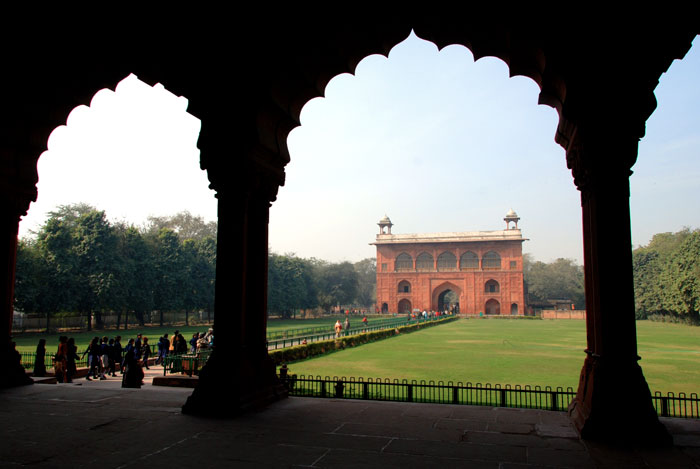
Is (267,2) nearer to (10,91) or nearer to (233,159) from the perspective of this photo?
(233,159)

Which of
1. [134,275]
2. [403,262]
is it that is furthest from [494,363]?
[403,262]

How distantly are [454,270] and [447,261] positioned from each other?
143 centimetres

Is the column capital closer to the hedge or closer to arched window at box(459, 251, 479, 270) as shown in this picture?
the hedge

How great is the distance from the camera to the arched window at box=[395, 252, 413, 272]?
61.7m

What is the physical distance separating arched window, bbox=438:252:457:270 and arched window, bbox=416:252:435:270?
37.7 inches

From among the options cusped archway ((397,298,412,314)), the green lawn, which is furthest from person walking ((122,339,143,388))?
cusped archway ((397,298,412,314))

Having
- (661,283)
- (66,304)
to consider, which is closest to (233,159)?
(66,304)

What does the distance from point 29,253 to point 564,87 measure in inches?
1265

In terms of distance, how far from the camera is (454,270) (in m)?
59.5

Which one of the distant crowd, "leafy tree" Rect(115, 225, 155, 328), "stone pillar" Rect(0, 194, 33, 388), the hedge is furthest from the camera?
"leafy tree" Rect(115, 225, 155, 328)

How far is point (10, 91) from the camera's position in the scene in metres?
7.09

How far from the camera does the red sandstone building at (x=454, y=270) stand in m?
57.2

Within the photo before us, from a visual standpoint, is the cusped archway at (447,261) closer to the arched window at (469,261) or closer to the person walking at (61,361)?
the arched window at (469,261)

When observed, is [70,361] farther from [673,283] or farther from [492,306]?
[492,306]
